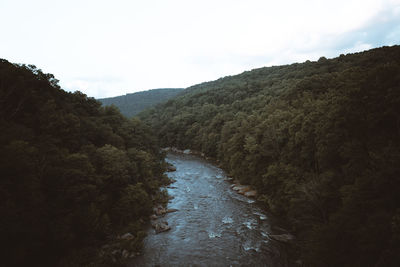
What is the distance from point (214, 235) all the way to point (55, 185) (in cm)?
1507

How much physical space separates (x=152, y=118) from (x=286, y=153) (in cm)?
11271

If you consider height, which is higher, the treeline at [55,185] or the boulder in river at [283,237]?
the treeline at [55,185]

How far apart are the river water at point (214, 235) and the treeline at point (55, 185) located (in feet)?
9.06

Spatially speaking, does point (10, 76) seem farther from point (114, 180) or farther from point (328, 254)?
point (328, 254)

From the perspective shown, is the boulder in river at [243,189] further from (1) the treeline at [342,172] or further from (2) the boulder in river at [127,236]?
(2) the boulder in river at [127,236]

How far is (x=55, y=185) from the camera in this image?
58.2 feet

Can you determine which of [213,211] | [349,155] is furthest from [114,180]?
[349,155]

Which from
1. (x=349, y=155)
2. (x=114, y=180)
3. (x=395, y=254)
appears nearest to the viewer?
(x=395, y=254)

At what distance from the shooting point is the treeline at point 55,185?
13978 mm

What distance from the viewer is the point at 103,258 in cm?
1772

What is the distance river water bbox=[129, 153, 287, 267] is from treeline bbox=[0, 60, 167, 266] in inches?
109

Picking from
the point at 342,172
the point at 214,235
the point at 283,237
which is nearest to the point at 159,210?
the point at 214,235

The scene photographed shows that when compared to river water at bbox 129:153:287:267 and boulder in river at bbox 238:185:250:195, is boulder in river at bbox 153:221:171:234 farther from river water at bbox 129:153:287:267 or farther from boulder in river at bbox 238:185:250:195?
boulder in river at bbox 238:185:250:195

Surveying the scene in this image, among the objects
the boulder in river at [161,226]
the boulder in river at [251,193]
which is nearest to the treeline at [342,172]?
the boulder in river at [251,193]
